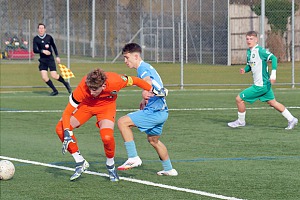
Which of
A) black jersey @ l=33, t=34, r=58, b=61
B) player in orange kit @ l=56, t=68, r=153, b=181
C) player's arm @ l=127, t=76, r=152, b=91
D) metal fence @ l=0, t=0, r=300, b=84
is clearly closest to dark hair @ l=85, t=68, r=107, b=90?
player in orange kit @ l=56, t=68, r=153, b=181

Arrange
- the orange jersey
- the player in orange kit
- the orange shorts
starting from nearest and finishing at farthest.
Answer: the player in orange kit, the orange jersey, the orange shorts

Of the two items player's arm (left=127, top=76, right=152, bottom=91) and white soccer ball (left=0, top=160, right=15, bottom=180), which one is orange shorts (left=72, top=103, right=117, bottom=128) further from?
white soccer ball (left=0, top=160, right=15, bottom=180)

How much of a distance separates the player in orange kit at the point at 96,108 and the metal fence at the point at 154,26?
17.6 m

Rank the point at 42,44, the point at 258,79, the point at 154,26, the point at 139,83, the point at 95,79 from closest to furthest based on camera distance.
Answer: the point at 95,79 → the point at 139,83 → the point at 258,79 → the point at 42,44 → the point at 154,26

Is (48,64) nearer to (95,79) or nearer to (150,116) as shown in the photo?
(150,116)

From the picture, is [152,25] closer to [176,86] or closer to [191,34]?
[191,34]

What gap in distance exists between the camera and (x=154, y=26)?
33250 mm

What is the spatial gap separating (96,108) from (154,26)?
2298 cm

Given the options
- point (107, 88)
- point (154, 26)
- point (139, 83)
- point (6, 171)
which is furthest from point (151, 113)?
point (154, 26)

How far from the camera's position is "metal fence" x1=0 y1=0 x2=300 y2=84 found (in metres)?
29.1

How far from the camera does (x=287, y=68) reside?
1244 inches

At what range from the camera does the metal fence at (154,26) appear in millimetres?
29094

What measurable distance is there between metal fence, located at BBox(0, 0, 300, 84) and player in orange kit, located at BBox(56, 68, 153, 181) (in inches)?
694

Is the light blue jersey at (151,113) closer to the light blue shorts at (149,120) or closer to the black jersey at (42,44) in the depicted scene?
the light blue shorts at (149,120)
